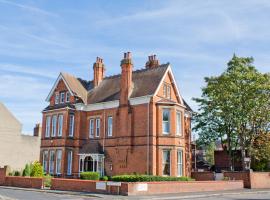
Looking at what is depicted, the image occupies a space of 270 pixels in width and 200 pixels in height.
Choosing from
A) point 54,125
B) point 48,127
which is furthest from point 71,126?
point 48,127

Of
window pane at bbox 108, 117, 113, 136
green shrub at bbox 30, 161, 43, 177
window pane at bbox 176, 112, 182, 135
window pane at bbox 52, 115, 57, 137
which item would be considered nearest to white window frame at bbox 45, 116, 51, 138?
window pane at bbox 52, 115, 57, 137

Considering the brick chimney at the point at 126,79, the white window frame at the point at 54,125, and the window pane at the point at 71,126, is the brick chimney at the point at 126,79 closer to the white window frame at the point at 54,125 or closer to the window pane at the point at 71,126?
the window pane at the point at 71,126

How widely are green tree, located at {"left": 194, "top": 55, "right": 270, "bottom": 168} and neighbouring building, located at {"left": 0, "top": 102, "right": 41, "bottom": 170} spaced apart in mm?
33660

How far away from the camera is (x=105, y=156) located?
130 ft

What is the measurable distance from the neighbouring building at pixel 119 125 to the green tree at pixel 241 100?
441cm

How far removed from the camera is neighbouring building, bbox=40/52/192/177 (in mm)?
36625

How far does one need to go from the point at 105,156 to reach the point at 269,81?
2093 cm

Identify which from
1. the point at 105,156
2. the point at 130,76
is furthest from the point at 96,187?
the point at 130,76

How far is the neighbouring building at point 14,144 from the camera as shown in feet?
191

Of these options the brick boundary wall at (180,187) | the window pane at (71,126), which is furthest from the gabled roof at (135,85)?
the brick boundary wall at (180,187)

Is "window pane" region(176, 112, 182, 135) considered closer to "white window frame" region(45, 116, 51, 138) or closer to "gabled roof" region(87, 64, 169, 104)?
"gabled roof" region(87, 64, 169, 104)

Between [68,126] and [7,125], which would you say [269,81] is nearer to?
[68,126]

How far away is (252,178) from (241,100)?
8.81 m

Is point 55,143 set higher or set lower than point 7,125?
lower
